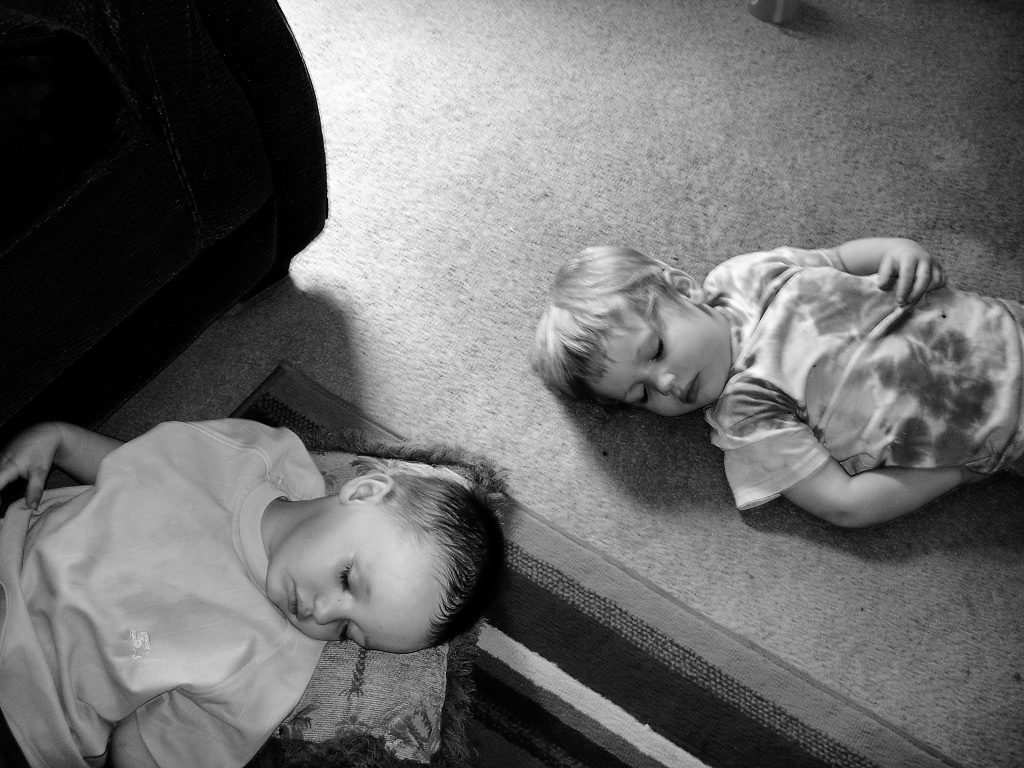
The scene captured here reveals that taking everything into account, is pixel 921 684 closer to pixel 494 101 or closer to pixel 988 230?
pixel 988 230

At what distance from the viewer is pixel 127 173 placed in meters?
0.82

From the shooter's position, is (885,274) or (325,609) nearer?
(325,609)

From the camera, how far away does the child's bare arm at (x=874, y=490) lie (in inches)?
39.6

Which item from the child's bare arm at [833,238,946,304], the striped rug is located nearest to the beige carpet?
the striped rug

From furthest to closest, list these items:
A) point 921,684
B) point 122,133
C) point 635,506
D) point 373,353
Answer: point 373,353
point 635,506
point 921,684
point 122,133

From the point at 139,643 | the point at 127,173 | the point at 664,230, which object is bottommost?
the point at 139,643

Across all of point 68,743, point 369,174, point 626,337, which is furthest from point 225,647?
point 369,174

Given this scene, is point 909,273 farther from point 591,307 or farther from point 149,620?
point 149,620

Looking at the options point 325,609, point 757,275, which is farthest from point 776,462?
point 325,609

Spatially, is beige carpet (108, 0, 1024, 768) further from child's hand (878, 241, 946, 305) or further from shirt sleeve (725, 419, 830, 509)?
child's hand (878, 241, 946, 305)

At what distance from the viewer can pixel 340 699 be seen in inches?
38.0

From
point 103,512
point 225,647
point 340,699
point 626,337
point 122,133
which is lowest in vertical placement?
point 340,699

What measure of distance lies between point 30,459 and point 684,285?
0.87 metres

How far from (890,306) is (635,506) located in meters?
0.44
